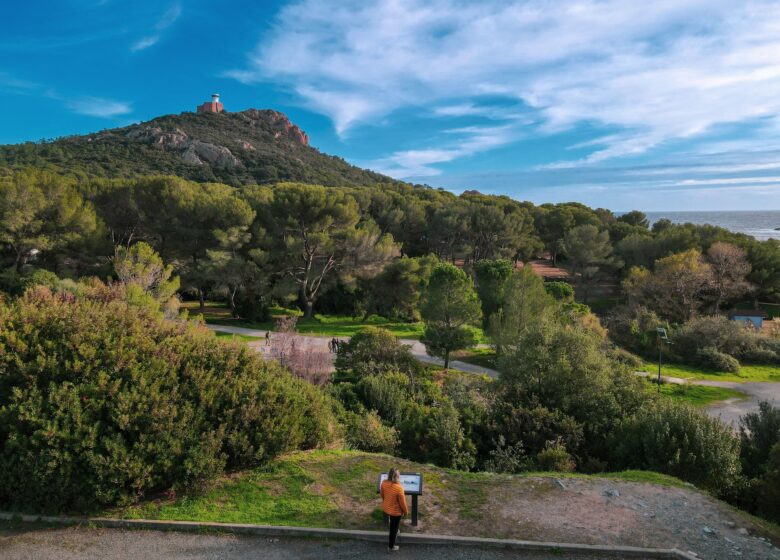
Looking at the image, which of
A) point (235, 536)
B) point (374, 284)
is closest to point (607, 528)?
point (235, 536)

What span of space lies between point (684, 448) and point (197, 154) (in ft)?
237

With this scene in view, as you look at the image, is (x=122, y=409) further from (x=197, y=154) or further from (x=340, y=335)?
(x=197, y=154)

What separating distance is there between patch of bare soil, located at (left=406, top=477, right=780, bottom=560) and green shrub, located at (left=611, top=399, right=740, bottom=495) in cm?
104

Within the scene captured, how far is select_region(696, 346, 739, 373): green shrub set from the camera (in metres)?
22.0

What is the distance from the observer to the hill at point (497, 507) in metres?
6.04

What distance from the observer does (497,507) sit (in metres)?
6.65

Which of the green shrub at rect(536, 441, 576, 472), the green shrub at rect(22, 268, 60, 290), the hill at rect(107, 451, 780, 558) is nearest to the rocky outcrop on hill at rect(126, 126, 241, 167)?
the green shrub at rect(22, 268, 60, 290)

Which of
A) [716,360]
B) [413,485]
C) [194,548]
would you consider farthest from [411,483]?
[716,360]

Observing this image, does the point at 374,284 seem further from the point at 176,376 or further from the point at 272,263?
the point at 176,376

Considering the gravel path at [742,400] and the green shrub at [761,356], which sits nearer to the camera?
the gravel path at [742,400]

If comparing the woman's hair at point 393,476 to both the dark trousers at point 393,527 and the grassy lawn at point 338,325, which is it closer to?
the dark trousers at point 393,527

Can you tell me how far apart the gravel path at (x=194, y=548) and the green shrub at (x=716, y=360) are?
2121cm

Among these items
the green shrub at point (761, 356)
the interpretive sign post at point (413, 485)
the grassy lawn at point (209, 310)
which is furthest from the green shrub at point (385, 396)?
the green shrub at point (761, 356)

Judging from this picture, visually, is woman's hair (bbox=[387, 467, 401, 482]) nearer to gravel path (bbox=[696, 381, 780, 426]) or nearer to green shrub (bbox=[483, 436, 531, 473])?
green shrub (bbox=[483, 436, 531, 473])
